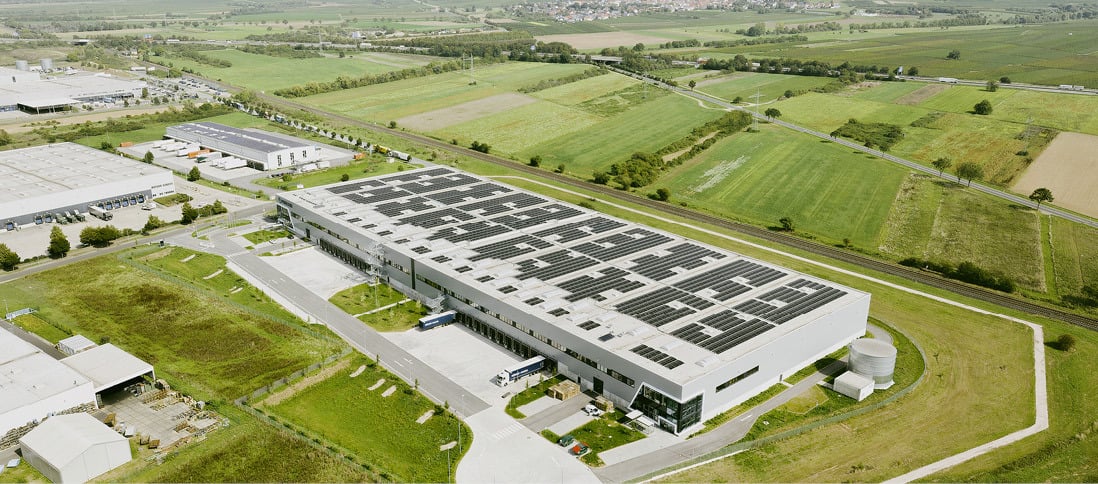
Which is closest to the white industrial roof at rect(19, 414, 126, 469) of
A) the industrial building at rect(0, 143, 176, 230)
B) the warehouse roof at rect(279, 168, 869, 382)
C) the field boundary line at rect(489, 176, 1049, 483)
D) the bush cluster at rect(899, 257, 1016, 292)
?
the warehouse roof at rect(279, 168, 869, 382)

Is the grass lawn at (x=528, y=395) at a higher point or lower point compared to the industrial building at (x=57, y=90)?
lower

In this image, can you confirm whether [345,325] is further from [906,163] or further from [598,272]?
[906,163]

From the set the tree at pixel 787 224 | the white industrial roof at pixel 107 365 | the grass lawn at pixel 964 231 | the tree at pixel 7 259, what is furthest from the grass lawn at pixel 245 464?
the grass lawn at pixel 964 231

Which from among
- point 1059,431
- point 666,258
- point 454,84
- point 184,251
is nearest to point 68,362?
point 184,251

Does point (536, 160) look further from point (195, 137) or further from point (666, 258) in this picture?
point (195, 137)

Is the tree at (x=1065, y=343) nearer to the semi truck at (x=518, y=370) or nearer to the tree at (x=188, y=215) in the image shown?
the semi truck at (x=518, y=370)

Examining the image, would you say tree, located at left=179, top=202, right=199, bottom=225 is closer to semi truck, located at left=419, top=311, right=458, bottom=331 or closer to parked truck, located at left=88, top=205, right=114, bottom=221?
parked truck, located at left=88, top=205, right=114, bottom=221
